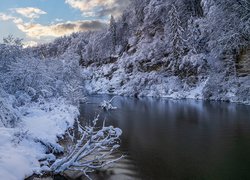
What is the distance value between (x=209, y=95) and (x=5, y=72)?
30635mm

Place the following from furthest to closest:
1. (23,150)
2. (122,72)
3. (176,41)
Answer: (122,72), (176,41), (23,150)

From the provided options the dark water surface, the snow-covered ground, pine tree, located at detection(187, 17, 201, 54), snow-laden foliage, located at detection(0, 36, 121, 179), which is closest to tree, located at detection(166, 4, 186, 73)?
pine tree, located at detection(187, 17, 201, 54)

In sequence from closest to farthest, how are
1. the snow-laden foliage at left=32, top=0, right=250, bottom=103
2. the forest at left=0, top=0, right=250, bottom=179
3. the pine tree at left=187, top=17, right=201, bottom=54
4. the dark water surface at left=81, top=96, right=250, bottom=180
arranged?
the dark water surface at left=81, top=96, right=250, bottom=180 → the forest at left=0, top=0, right=250, bottom=179 → the snow-laden foliage at left=32, top=0, right=250, bottom=103 → the pine tree at left=187, top=17, right=201, bottom=54

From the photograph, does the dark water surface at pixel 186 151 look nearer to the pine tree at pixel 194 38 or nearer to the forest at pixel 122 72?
the forest at pixel 122 72

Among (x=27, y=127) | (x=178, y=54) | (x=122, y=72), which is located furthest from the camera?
(x=122, y=72)

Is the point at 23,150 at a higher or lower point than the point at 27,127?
lower

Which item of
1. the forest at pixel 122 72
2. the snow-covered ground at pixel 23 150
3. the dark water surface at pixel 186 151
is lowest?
the dark water surface at pixel 186 151

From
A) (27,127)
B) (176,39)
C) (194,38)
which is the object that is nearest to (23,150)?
(27,127)

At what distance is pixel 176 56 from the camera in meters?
62.5

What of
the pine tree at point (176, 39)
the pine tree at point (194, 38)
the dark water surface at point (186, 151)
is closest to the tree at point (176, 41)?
the pine tree at point (176, 39)

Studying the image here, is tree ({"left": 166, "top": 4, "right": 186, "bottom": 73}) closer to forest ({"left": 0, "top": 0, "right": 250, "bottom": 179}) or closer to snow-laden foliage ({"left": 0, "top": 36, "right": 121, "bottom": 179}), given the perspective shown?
forest ({"left": 0, "top": 0, "right": 250, "bottom": 179})

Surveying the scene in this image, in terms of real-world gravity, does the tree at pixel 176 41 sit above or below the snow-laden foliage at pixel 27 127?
above

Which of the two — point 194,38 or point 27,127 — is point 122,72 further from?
point 27,127

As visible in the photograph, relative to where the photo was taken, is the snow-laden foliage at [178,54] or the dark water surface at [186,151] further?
the snow-laden foliage at [178,54]
